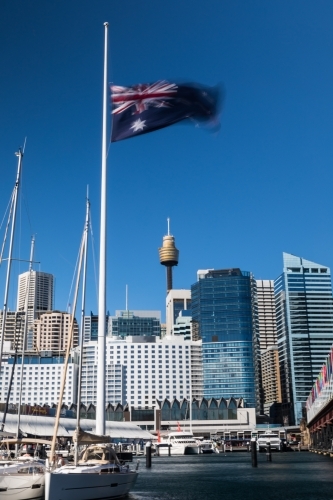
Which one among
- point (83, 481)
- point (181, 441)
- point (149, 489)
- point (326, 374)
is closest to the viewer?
point (83, 481)

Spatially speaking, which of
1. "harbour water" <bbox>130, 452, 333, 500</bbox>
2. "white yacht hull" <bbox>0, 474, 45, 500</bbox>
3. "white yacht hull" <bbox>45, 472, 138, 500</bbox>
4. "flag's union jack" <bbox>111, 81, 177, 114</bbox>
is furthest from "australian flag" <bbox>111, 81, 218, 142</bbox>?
"harbour water" <bbox>130, 452, 333, 500</bbox>

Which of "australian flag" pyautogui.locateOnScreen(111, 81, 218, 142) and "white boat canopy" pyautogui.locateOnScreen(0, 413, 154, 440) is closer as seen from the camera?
"australian flag" pyautogui.locateOnScreen(111, 81, 218, 142)

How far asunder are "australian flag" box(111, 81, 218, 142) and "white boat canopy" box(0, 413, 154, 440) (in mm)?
94003

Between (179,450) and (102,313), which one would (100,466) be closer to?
(102,313)

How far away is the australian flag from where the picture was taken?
3578cm

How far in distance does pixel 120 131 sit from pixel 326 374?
249ft

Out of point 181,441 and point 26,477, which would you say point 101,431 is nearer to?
point 26,477

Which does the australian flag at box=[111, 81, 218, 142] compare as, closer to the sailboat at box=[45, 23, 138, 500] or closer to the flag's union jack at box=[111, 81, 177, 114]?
the flag's union jack at box=[111, 81, 177, 114]

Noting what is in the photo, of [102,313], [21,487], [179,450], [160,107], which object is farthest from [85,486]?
[179,450]

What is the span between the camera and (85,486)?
33.9 metres

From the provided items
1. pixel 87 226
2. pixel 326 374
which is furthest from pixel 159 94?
pixel 326 374

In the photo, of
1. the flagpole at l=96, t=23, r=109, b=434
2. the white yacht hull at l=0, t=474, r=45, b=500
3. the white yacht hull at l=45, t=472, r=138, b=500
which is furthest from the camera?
the white yacht hull at l=0, t=474, r=45, b=500

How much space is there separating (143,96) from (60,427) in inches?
4833

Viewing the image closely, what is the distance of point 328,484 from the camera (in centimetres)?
5591
